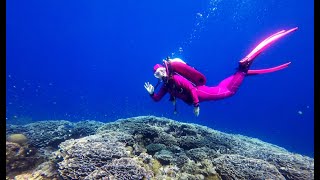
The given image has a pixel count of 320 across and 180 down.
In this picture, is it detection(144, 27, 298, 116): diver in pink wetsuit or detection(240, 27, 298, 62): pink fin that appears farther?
detection(240, 27, 298, 62): pink fin

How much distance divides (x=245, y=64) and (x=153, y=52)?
9285cm

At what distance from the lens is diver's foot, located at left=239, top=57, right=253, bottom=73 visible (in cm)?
896

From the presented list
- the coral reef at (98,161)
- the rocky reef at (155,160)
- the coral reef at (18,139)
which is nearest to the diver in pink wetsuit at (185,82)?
the rocky reef at (155,160)

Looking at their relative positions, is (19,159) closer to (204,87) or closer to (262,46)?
(204,87)

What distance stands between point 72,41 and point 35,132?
3788 inches

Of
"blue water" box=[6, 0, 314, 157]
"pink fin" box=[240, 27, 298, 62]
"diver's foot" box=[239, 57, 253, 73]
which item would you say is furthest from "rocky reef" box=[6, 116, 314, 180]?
"blue water" box=[6, 0, 314, 157]

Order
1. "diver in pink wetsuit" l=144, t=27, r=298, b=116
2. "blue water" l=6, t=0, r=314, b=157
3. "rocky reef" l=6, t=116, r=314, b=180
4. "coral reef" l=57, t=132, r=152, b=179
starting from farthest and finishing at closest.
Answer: "blue water" l=6, t=0, r=314, b=157 < "diver in pink wetsuit" l=144, t=27, r=298, b=116 < "rocky reef" l=6, t=116, r=314, b=180 < "coral reef" l=57, t=132, r=152, b=179

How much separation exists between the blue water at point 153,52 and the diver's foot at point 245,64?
173 ft

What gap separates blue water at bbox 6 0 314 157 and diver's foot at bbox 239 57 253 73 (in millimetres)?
52879

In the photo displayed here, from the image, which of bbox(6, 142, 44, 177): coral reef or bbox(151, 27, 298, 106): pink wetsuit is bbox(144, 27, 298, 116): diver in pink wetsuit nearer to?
bbox(151, 27, 298, 106): pink wetsuit

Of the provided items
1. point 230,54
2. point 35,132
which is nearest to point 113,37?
point 230,54

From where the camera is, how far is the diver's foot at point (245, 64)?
8961mm

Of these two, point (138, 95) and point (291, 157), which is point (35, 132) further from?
point (138, 95)

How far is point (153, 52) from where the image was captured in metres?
101
